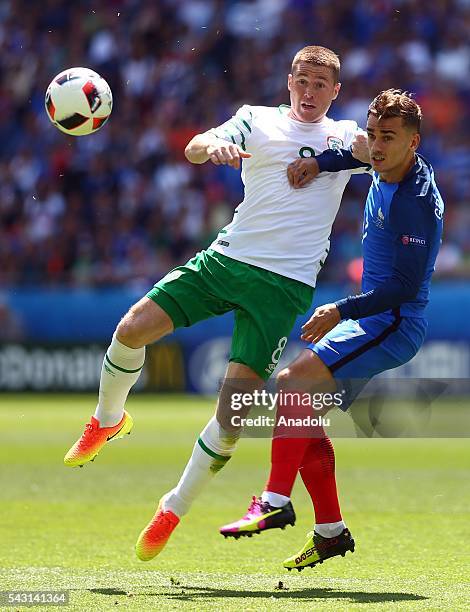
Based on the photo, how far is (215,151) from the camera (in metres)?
5.51

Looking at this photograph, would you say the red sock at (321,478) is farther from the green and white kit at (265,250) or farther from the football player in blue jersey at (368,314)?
the green and white kit at (265,250)

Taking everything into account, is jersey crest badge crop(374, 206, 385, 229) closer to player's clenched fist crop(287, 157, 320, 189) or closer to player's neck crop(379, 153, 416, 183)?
player's neck crop(379, 153, 416, 183)

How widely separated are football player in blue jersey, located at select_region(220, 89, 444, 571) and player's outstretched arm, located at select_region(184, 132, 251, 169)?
598 millimetres

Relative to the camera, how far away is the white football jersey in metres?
6.12

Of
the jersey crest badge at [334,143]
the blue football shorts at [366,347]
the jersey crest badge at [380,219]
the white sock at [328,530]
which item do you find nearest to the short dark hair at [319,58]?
the jersey crest badge at [334,143]

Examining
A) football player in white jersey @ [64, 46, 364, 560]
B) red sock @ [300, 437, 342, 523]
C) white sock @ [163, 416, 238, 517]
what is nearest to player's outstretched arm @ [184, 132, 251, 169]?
football player in white jersey @ [64, 46, 364, 560]

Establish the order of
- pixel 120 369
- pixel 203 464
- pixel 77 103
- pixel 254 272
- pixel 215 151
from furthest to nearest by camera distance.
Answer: pixel 77 103
pixel 120 369
pixel 254 272
pixel 203 464
pixel 215 151

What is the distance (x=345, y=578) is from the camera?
5.77 m

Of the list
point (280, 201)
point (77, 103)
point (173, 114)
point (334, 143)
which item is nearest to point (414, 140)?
point (334, 143)

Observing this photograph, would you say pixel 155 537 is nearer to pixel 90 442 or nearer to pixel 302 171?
pixel 90 442

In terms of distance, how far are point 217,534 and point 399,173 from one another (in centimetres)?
261

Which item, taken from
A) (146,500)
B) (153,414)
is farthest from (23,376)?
(146,500)

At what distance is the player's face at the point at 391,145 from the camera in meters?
5.68

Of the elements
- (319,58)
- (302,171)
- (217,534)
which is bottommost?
(217,534)
